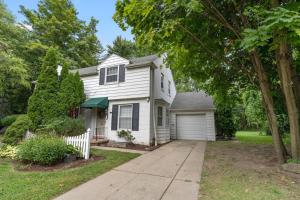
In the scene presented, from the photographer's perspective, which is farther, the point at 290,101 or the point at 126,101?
the point at 126,101

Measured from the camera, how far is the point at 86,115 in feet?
40.2

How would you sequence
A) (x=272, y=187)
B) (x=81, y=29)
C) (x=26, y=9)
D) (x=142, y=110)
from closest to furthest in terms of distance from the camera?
(x=272, y=187), (x=142, y=110), (x=26, y=9), (x=81, y=29)

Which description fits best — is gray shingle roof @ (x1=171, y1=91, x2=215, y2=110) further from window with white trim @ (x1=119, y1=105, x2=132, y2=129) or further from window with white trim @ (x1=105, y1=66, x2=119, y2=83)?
window with white trim @ (x1=105, y1=66, x2=119, y2=83)

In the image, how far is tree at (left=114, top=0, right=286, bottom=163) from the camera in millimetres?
5434

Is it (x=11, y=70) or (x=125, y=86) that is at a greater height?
(x=11, y=70)

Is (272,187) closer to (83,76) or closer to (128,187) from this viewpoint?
(128,187)

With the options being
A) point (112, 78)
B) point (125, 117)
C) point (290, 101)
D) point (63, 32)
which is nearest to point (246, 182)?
point (290, 101)

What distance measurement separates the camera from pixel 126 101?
11086 millimetres

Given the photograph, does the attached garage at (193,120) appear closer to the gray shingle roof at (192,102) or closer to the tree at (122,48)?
the gray shingle roof at (192,102)

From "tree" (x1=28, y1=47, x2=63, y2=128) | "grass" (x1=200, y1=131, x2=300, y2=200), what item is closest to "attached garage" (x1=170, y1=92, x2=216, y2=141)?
"grass" (x1=200, y1=131, x2=300, y2=200)

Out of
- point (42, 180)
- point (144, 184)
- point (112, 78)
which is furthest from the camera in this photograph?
point (112, 78)

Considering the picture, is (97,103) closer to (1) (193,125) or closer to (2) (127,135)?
(2) (127,135)

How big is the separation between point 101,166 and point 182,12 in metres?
5.51

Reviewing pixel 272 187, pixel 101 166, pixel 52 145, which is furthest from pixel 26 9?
pixel 272 187
